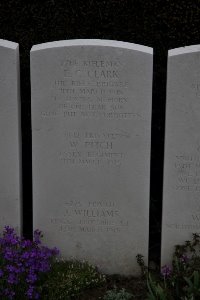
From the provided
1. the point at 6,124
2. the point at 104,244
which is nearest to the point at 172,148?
the point at 104,244

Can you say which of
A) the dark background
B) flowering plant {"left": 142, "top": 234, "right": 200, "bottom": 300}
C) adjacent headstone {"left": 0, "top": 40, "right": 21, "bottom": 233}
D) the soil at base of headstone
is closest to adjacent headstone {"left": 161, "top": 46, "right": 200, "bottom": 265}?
flowering plant {"left": 142, "top": 234, "right": 200, "bottom": 300}

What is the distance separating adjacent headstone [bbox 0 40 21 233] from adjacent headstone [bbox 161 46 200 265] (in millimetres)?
1273

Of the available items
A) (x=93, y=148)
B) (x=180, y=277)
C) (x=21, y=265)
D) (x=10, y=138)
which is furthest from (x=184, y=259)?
(x=10, y=138)

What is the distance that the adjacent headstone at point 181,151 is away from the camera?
14.1 feet

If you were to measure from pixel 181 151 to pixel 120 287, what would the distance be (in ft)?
4.24

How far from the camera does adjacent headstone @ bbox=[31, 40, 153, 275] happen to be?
4.32 meters

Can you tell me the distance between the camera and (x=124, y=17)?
5152 mm

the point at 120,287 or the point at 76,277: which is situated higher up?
the point at 76,277

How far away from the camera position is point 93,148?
14.8ft

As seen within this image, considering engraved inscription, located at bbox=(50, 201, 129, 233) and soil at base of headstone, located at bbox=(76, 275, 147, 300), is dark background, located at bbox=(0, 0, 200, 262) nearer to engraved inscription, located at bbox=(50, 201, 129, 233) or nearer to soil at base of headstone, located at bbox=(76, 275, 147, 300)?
soil at base of headstone, located at bbox=(76, 275, 147, 300)

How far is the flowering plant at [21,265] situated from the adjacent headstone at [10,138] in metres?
0.21

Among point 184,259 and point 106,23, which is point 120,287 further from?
point 106,23

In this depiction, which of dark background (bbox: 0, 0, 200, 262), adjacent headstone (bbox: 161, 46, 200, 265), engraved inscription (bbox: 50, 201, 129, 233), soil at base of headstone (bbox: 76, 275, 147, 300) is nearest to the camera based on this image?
adjacent headstone (bbox: 161, 46, 200, 265)

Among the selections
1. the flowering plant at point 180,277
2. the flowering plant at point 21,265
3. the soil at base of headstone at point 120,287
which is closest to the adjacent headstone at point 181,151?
the flowering plant at point 180,277
